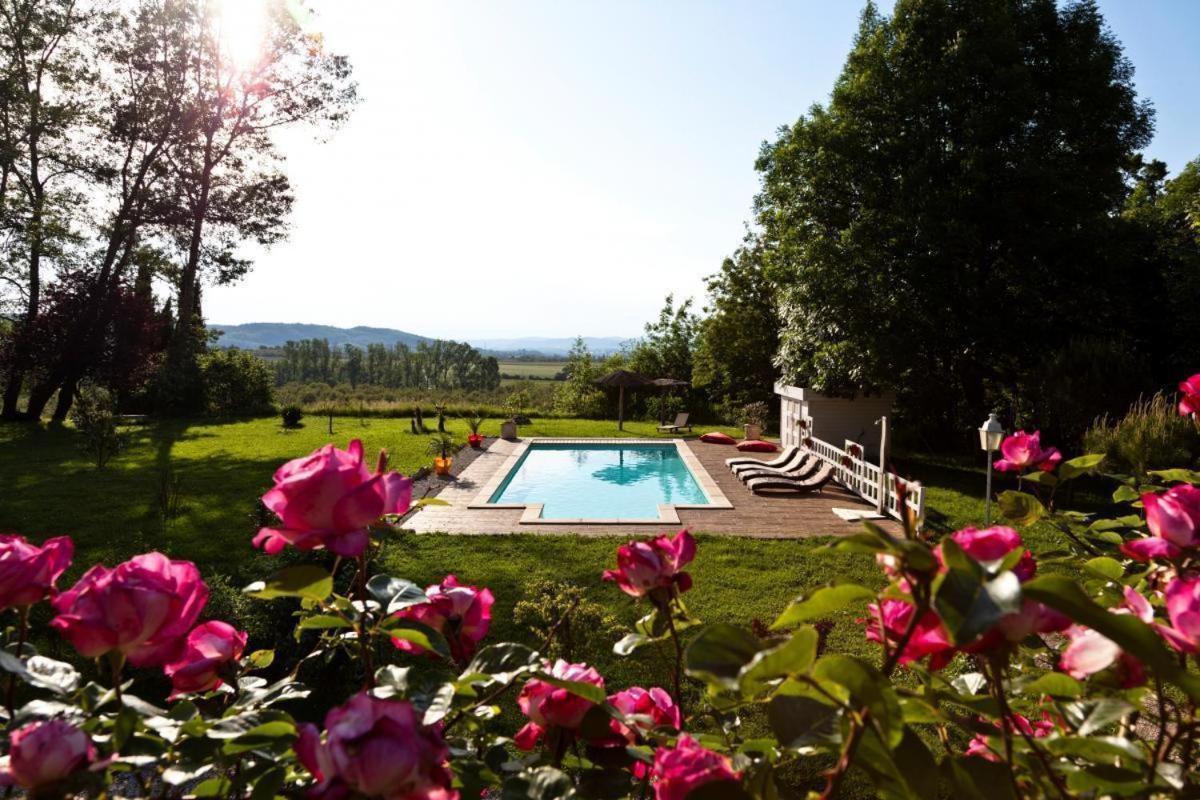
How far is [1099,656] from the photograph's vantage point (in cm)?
68

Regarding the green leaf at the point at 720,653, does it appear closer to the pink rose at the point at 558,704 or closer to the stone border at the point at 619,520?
the pink rose at the point at 558,704

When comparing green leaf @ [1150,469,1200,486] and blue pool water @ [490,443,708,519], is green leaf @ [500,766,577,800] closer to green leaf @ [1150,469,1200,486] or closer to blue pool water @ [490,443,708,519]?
green leaf @ [1150,469,1200,486]

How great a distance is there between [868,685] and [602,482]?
13.5 metres

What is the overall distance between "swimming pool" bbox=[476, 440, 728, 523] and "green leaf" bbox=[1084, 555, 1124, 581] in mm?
8152

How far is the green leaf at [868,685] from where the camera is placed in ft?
1.88

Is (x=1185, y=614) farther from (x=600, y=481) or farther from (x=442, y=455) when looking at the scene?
(x=600, y=481)

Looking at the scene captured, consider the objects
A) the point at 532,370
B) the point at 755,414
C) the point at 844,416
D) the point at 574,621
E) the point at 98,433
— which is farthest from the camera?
the point at 532,370

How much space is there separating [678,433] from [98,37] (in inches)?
805

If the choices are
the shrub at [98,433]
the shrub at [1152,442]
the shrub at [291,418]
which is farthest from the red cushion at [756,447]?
the shrub at [98,433]

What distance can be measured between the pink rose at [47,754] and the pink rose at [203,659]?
0.31 metres

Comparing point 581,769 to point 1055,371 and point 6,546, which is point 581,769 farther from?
point 1055,371

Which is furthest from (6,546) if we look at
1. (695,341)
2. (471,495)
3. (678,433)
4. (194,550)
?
(695,341)

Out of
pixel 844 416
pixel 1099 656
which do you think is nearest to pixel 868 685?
pixel 1099 656

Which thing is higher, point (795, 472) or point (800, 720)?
point (800, 720)
